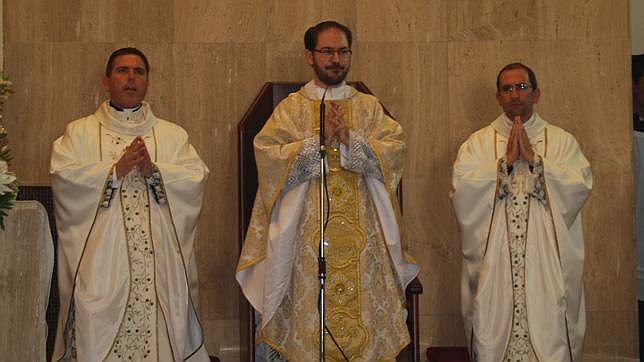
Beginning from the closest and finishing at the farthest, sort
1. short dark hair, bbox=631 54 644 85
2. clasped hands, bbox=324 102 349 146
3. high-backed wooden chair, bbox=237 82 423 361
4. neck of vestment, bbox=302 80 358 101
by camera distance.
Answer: clasped hands, bbox=324 102 349 146, neck of vestment, bbox=302 80 358 101, high-backed wooden chair, bbox=237 82 423 361, short dark hair, bbox=631 54 644 85

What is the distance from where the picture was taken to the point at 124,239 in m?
6.36

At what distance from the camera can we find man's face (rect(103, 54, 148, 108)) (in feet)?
21.9

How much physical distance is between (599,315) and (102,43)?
4.26 m

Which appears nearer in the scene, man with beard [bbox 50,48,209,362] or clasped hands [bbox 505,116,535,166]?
man with beard [bbox 50,48,209,362]

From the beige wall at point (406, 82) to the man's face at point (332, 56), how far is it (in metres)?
1.36

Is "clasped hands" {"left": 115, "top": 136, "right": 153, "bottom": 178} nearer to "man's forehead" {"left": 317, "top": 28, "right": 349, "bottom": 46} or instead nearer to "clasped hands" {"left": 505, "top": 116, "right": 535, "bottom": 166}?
"man's forehead" {"left": 317, "top": 28, "right": 349, "bottom": 46}

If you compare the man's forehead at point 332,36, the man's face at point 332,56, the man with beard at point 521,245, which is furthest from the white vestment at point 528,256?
the man's forehead at point 332,36

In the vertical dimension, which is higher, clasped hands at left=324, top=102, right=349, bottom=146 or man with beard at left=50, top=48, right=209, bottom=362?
clasped hands at left=324, top=102, right=349, bottom=146

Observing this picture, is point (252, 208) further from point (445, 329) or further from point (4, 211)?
point (4, 211)

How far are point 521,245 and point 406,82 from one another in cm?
187

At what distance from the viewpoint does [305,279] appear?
6375mm

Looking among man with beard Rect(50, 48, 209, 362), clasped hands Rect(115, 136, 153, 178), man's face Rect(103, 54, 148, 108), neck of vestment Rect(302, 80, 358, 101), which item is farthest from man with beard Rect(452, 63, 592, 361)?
man's face Rect(103, 54, 148, 108)

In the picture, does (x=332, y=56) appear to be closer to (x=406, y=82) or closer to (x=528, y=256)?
(x=406, y=82)

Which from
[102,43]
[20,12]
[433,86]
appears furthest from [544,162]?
[20,12]
